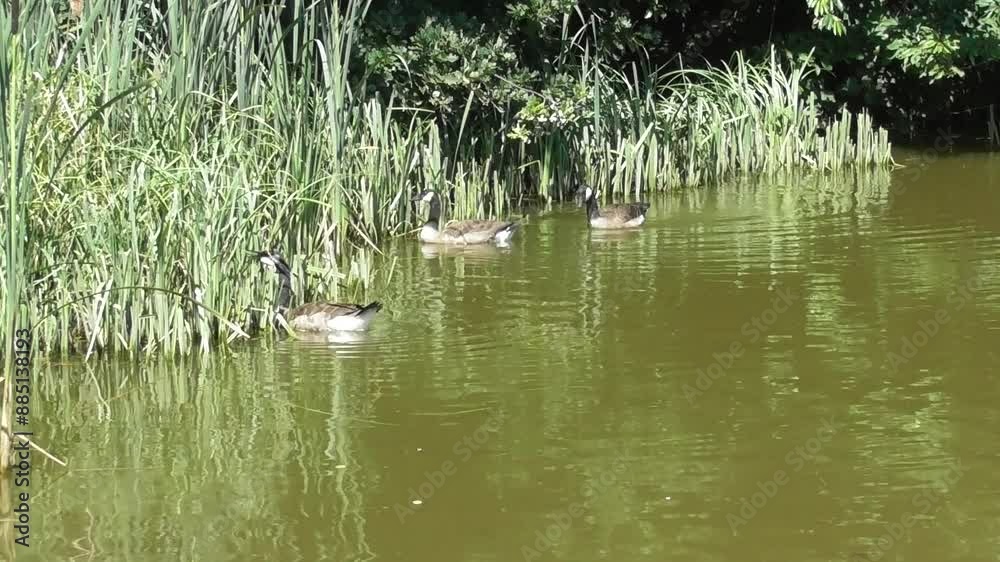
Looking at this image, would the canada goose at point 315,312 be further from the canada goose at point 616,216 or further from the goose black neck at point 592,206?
the goose black neck at point 592,206

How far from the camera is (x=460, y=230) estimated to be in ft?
44.5

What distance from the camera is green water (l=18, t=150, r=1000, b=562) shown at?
621cm

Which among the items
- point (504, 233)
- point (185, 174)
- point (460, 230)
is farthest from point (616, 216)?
point (185, 174)

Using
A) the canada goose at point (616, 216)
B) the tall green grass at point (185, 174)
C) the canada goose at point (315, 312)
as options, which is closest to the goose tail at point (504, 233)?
the canada goose at point (616, 216)

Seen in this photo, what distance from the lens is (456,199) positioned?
1513 centimetres

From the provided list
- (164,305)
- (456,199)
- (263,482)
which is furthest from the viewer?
(456,199)

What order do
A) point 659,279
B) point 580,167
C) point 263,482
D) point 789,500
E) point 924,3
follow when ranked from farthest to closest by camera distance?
1. point 924,3
2. point 580,167
3. point 659,279
4. point 263,482
5. point 789,500

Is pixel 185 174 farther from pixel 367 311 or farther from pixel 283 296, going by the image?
pixel 367 311

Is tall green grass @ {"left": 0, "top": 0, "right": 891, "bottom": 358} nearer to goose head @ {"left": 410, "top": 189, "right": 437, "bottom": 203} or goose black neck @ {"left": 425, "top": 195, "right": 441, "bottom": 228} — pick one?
goose head @ {"left": 410, "top": 189, "right": 437, "bottom": 203}

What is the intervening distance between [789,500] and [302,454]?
2475 millimetres

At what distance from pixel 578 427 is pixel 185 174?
333cm

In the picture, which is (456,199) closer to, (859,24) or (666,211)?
(666,211)

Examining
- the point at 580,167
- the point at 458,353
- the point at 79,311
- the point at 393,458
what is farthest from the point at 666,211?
the point at 393,458

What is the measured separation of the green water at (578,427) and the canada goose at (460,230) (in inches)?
56.3
